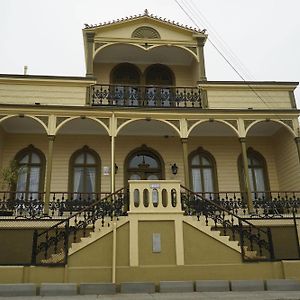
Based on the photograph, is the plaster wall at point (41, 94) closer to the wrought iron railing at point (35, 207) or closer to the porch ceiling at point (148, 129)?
the porch ceiling at point (148, 129)

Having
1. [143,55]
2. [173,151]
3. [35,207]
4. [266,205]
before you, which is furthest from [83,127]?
[266,205]

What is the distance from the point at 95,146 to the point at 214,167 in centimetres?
548

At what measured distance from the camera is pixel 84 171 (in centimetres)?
1543

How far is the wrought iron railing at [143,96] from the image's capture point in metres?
15.0

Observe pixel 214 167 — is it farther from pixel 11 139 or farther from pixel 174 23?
pixel 11 139

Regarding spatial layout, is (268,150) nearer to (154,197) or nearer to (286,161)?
(286,161)

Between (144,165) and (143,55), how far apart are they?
558 centimetres

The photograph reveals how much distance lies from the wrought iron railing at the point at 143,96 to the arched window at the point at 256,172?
11.7ft

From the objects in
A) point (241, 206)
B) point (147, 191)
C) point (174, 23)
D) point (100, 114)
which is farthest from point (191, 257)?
point (174, 23)

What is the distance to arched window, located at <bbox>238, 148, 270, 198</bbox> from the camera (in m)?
15.9

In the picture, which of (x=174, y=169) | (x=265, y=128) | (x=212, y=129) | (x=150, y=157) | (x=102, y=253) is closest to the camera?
(x=102, y=253)

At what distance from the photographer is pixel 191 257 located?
30.9 ft

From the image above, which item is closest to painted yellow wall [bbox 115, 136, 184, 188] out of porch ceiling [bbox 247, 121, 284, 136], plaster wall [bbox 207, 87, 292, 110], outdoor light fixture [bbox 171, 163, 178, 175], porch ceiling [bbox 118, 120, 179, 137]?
outdoor light fixture [bbox 171, 163, 178, 175]

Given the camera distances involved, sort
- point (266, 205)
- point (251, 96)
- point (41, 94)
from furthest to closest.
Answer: point (251, 96), point (41, 94), point (266, 205)
